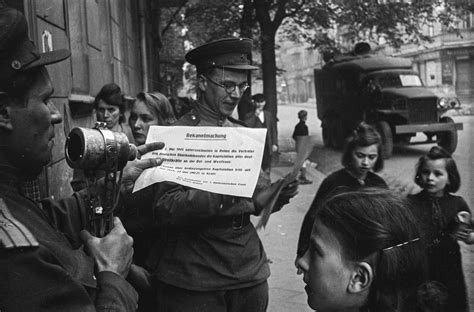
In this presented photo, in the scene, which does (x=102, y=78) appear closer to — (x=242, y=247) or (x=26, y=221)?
(x=242, y=247)

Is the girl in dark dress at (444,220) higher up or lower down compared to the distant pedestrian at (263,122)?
lower down

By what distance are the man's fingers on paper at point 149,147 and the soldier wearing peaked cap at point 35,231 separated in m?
0.48

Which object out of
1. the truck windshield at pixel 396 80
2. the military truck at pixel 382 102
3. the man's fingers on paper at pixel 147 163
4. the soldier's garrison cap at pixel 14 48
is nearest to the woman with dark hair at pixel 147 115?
the man's fingers on paper at pixel 147 163

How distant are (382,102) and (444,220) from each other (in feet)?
40.9

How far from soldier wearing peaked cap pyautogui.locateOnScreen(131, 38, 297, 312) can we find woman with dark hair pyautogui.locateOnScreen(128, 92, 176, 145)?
A: 81 cm

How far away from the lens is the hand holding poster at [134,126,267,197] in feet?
8.27

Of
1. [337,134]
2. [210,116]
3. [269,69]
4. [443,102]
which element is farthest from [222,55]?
[337,134]

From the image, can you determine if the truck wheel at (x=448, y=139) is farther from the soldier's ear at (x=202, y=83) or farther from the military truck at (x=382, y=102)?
the soldier's ear at (x=202, y=83)

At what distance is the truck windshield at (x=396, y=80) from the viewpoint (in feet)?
53.9

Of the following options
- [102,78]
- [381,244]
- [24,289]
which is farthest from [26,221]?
[102,78]

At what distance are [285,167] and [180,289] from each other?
37.5ft

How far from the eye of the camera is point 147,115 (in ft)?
12.4

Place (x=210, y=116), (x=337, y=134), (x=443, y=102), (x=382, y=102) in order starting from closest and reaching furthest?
(x=210, y=116), (x=443, y=102), (x=382, y=102), (x=337, y=134)

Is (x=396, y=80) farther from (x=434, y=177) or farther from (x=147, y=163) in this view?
(x=147, y=163)
